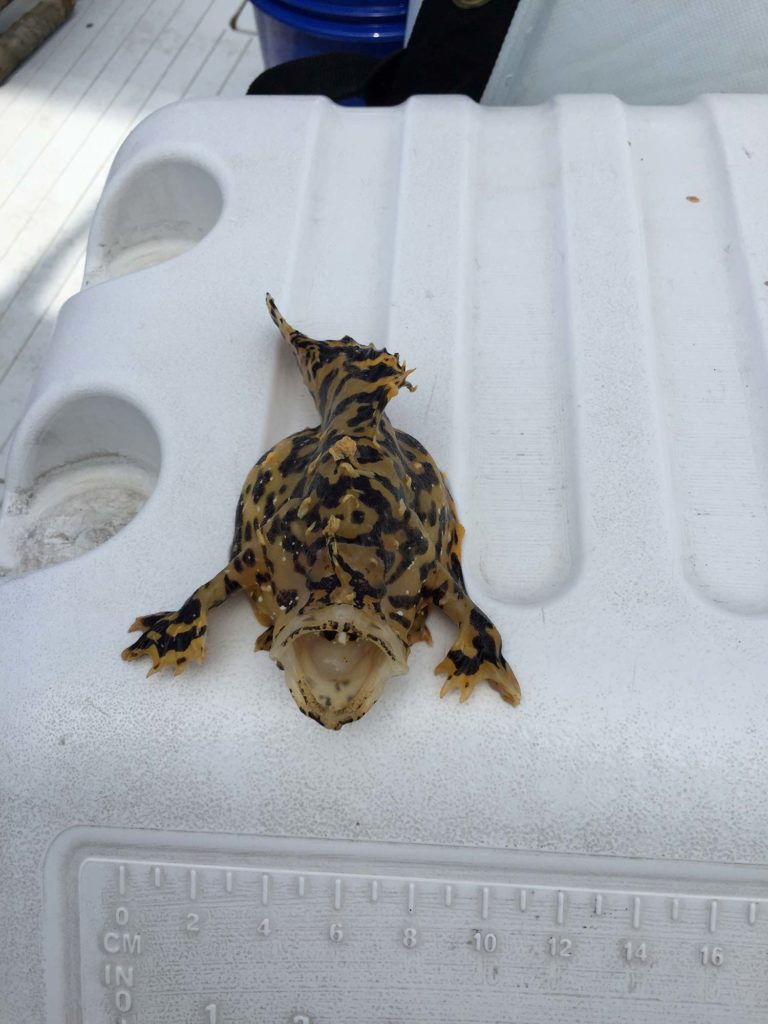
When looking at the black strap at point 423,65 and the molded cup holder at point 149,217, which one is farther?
the black strap at point 423,65

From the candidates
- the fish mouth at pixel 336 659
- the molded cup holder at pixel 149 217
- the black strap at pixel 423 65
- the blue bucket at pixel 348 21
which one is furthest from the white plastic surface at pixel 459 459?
the blue bucket at pixel 348 21

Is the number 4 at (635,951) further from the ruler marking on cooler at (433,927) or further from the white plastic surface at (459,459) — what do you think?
the white plastic surface at (459,459)

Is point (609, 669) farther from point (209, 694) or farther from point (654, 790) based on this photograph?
point (209, 694)

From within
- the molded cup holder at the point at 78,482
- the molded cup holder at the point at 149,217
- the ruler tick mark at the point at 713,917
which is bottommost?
the ruler tick mark at the point at 713,917

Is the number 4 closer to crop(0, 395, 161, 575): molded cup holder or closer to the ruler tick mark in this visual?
the ruler tick mark

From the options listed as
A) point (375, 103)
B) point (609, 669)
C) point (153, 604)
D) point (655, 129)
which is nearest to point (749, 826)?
point (609, 669)

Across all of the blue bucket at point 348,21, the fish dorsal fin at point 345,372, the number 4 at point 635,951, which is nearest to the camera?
the number 4 at point 635,951
